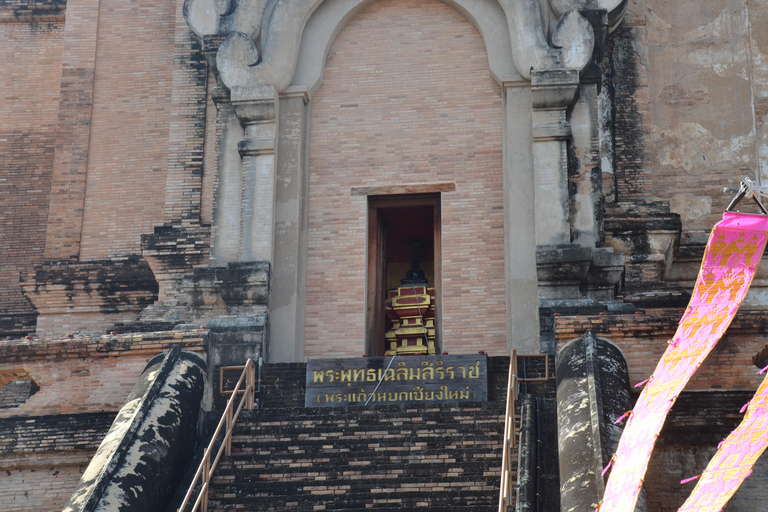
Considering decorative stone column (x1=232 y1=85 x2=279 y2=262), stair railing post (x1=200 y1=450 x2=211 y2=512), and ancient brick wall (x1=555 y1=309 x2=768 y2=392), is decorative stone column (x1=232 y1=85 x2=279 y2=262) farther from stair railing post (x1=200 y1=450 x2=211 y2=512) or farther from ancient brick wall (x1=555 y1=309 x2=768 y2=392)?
stair railing post (x1=200 y1=450 x2=211 y2=512)

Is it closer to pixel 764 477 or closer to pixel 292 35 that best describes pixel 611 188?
pixel 292 35

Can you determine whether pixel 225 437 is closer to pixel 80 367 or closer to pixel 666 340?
pixel 80 367

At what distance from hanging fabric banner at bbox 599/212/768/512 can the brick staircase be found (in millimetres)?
1638

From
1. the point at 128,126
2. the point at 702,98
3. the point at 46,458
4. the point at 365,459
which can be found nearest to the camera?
the point at 365,459

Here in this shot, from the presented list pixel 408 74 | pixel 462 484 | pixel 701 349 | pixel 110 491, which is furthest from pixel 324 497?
pixel 408 74

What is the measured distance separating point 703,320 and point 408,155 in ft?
19.0

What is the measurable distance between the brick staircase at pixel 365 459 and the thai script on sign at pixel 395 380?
38 centimetres

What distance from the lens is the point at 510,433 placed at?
36.4ft

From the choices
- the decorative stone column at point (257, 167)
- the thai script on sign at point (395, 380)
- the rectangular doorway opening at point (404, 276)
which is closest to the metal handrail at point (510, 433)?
the thai script on sign at point (395, 380)

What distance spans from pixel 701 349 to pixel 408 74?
691 centimetres

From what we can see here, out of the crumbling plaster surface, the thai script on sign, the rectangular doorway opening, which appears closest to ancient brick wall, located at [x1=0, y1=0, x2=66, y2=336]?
the rectangular doorway opening

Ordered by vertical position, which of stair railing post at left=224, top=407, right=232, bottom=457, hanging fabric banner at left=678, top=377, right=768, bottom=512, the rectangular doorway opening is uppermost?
the rectangular doorway opening

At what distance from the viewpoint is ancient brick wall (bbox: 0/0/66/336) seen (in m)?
19.7

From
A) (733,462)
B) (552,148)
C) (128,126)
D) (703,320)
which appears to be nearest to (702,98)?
(552,148)
